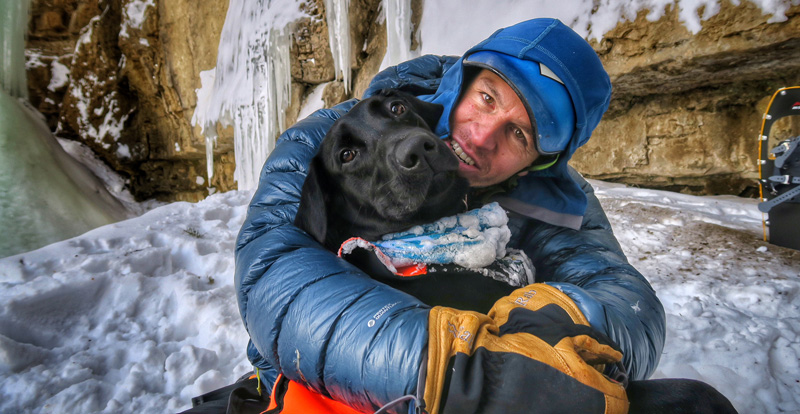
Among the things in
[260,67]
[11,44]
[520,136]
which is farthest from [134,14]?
[520,136]

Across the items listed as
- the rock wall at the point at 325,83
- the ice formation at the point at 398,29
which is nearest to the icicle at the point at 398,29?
the ice formation at the point at 398,29

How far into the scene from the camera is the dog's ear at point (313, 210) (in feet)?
3.79

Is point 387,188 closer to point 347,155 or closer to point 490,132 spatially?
point 347,155

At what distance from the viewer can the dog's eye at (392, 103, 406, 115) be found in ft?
4.10

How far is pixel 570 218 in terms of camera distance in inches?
54.6

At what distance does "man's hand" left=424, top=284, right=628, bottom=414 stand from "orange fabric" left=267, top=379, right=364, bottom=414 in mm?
282

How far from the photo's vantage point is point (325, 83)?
5426 mm

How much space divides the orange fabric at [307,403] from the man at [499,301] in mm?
27

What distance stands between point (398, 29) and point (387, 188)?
12.5ft

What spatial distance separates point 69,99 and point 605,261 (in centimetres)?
1069

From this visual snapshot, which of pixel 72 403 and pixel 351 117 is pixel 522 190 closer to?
pixel 351 117

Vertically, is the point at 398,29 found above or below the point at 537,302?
above

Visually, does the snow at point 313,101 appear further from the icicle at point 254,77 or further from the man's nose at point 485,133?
the man's nose at point 485,133

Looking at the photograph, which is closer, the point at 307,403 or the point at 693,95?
the point at 307,403
